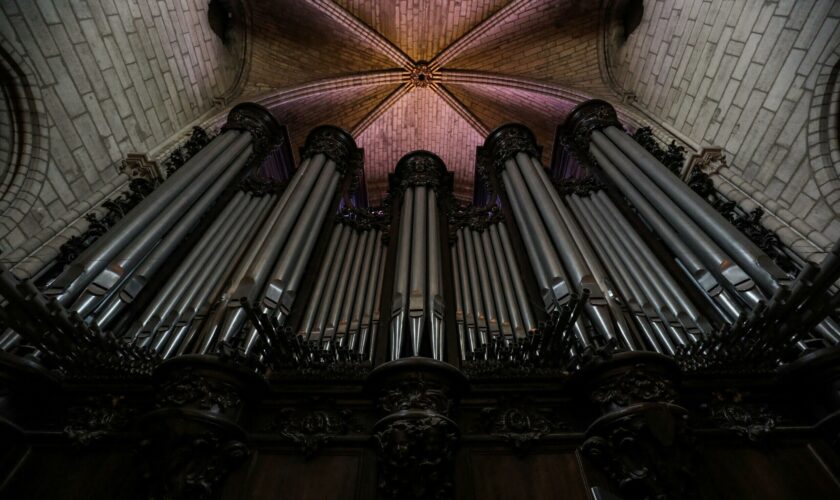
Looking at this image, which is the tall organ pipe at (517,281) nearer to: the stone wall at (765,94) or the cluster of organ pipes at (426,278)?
the cluster of organ pipes at (426,278)

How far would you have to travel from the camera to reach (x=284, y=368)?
131 inches

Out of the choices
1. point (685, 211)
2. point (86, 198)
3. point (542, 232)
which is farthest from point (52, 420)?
point (685, 211)

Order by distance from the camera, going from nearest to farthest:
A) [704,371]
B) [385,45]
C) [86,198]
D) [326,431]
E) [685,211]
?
[326,431]
[704,371]
[685,211]
[86,198]
[385,45]

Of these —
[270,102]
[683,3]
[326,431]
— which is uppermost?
[270,102]

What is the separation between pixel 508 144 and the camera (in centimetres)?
711

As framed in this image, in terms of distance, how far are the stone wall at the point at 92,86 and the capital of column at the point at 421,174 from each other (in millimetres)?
3241

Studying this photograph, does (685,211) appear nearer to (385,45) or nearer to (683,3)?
(683,3)

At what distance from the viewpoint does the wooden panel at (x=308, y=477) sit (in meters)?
2.75

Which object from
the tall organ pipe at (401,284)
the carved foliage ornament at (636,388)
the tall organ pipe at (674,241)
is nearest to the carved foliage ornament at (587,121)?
the tall organ pipe at (674,241)

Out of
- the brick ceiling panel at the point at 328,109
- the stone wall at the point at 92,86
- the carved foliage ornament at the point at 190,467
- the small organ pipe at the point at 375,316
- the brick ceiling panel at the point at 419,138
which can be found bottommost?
the carved foliage ornament at the point at 190,467

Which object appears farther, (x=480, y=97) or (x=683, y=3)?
(x=480, y=97)

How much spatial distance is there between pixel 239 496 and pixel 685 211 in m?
4.40

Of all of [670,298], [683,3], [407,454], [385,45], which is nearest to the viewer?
[407,454]

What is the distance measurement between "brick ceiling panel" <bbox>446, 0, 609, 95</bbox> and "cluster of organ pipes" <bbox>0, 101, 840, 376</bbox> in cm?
292
